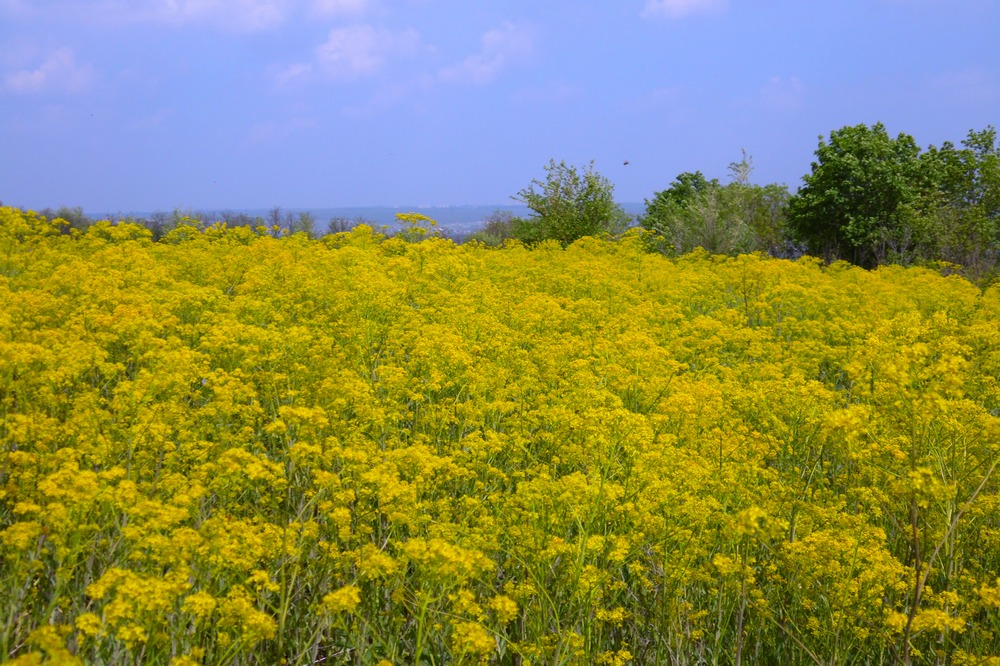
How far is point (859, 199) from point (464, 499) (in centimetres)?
3054

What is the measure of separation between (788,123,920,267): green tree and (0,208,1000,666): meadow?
908 inches

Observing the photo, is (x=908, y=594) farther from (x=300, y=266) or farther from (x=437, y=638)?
(x=300, y=266)

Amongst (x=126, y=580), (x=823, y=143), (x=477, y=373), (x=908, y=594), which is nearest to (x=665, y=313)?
(x=477, y=373)

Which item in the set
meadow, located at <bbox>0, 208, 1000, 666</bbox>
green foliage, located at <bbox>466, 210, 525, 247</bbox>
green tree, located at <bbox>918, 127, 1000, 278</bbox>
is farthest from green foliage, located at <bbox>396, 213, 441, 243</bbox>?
green tree, located at <bbox>918, 127, 1000, 278</bbox>

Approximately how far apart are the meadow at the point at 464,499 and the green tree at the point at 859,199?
2307 centimetres

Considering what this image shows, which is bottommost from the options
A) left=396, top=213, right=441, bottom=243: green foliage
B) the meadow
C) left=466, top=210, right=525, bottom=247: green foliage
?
the meadow

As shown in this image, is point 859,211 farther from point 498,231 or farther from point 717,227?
point 498,231

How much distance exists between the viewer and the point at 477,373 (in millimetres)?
5859

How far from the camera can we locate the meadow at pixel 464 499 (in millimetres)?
3305

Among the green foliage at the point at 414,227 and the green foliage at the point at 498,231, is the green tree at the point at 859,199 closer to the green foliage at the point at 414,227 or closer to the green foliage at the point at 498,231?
the green foliage at the point at 498,231

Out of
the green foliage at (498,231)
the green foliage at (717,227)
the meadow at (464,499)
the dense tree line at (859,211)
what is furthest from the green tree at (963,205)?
the meadow at (464,499)

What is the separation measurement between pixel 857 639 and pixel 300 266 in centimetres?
733

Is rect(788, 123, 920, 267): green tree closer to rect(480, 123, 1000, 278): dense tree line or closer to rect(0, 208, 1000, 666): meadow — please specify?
rect(480, 123, 1000, 278): dense tree line

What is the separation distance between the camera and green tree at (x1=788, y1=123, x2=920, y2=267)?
93.7ft
